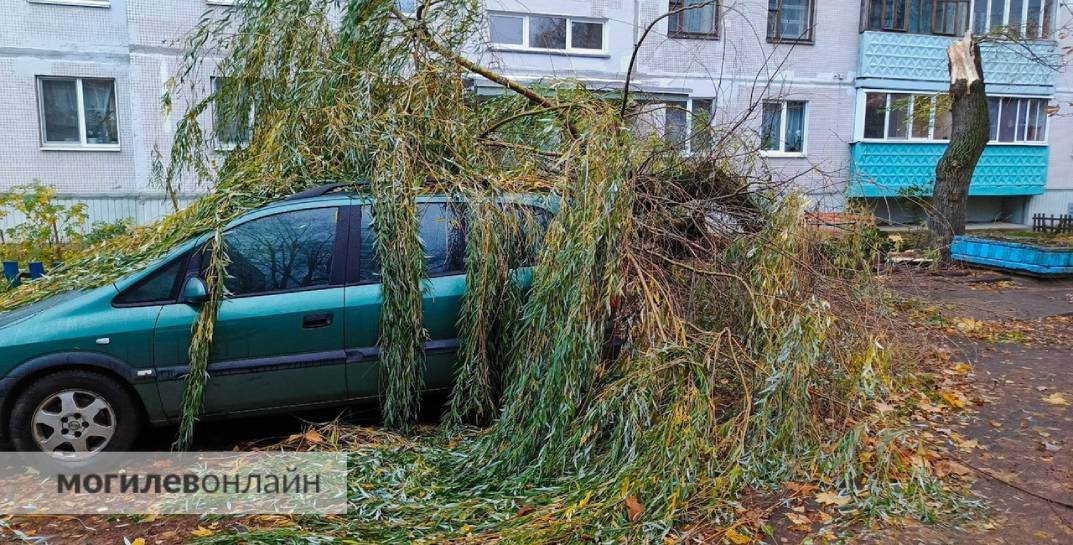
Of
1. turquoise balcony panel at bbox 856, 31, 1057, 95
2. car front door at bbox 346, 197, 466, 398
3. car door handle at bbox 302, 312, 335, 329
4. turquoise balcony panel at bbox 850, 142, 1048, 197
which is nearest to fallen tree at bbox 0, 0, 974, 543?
car front door at bbox 346, 197, 466, 398

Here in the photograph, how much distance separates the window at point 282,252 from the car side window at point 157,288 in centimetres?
31

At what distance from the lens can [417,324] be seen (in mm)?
4762

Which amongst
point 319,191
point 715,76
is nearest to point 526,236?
point 319,191

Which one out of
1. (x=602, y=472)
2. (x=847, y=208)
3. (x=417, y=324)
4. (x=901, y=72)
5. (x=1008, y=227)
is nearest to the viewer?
(x=602, y=472)

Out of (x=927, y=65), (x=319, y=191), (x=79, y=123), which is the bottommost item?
(x=319, y=191)

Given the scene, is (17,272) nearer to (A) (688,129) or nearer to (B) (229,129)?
(B) (229,129)

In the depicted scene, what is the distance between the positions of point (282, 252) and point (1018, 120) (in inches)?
885

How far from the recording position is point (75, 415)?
433 cm

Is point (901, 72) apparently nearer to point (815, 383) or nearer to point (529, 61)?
point (529, 61)

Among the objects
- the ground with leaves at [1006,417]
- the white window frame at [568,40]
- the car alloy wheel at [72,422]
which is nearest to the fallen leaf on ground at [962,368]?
the ground with leaves at [1006,417]

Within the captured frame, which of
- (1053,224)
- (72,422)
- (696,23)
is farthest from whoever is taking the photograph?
(1053,224)

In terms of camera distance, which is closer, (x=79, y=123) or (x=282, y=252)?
(x=282, y=252)

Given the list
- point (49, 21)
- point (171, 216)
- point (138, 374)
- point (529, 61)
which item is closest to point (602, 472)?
point (138, 374)

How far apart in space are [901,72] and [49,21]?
1968 cm
